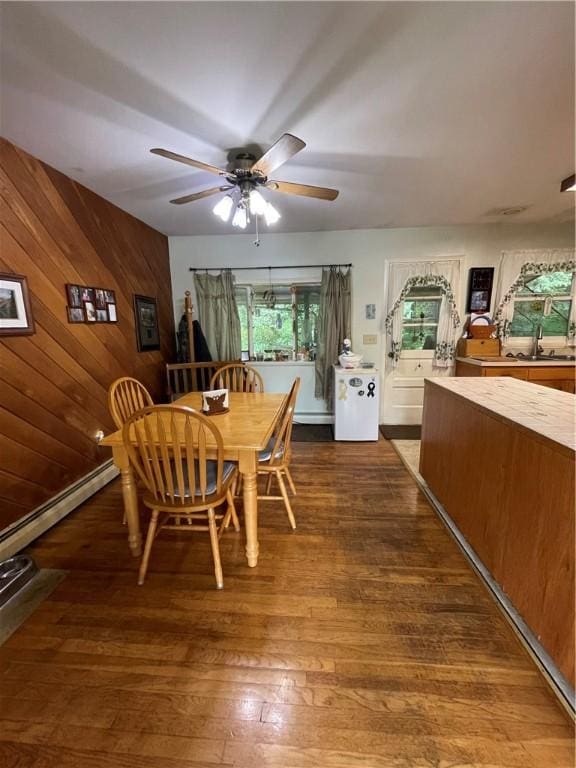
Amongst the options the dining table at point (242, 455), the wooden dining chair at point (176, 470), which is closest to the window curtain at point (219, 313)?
the dining table at point (242, 455)

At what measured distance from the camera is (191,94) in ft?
4.91

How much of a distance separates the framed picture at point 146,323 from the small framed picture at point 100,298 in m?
0.49

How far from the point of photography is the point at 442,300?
3.86 meters

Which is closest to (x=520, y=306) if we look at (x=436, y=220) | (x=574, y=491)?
(x=436, y=220)

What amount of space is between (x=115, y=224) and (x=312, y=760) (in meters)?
3.69

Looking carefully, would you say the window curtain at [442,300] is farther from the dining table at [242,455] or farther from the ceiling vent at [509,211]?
the dining table at [242,455]

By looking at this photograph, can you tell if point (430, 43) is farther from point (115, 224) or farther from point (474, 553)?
point (115, 224)

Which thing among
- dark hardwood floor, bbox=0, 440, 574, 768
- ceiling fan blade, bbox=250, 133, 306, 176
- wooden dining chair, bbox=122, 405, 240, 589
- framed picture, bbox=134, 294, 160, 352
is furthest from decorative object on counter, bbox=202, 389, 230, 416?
framed picture, bbox=134, 294, 160, 352

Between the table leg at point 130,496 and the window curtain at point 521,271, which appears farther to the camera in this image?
the window curtain at point 521,271

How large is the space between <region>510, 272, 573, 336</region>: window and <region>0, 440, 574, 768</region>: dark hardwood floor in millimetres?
3144

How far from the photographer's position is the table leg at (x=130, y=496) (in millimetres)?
1721

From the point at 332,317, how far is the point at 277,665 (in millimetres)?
3324

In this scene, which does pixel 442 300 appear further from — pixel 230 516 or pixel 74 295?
pixel 74 295

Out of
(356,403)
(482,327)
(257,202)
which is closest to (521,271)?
(482,327)
